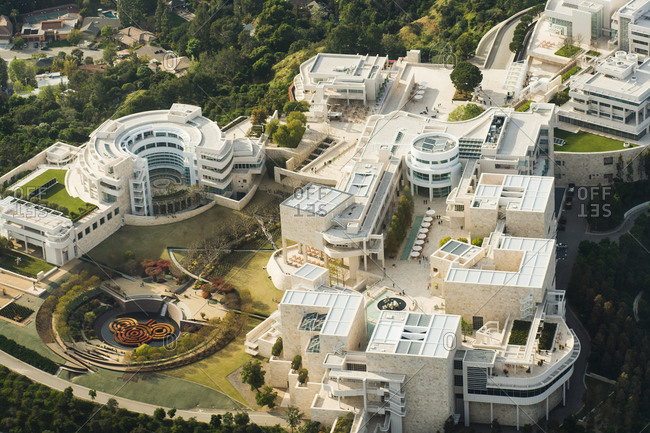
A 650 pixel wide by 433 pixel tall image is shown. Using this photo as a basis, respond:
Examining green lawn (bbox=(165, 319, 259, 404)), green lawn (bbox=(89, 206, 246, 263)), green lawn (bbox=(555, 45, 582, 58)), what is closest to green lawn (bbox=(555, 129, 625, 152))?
green lawn (bbox=(555, 45, 582, 58))

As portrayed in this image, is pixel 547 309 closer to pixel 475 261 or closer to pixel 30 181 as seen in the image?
pixel 475 261

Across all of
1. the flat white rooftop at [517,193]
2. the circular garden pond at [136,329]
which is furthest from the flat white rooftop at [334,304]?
the flat white rooftop at [517,193]

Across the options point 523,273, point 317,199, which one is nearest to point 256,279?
point 317,199

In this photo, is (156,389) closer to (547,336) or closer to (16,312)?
(16,312)

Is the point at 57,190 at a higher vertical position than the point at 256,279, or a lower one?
higher

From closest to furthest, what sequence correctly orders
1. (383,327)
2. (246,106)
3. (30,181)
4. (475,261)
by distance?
(383,327) < (475,261) < (30,181) < (246,106)

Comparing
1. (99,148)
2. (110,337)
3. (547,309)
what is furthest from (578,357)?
(99,148)
